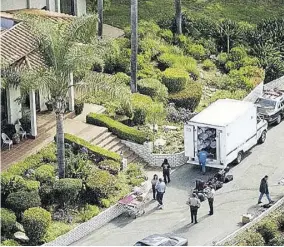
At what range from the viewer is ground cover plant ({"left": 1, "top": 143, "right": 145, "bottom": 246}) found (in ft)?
123

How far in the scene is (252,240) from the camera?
1436 inches

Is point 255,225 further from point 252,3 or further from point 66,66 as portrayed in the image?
point 252,3

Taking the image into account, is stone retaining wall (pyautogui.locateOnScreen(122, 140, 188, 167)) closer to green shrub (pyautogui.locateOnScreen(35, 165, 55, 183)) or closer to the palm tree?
green shrub (pyautogui.locateOnScreen(35, 165, 55, 183))

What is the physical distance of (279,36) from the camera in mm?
57719

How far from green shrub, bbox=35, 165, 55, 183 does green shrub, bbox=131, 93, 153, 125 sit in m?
6.77

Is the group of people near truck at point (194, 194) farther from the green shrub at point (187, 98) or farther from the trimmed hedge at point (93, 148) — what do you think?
the green shrub at point (187, 98)

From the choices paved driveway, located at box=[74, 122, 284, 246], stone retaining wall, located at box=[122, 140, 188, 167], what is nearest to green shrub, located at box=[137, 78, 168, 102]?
stone retaining wall, located at box=[122, 140, 188, 167]

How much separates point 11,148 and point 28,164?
6.72 feet

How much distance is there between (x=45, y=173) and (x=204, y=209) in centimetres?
662

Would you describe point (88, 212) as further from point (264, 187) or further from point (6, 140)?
point (264, 187)

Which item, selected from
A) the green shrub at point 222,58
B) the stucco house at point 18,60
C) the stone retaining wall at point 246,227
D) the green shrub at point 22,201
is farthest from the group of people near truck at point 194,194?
the green shrub at point 222,58

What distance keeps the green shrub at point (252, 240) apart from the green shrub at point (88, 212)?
6371mm

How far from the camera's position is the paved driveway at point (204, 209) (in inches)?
1527

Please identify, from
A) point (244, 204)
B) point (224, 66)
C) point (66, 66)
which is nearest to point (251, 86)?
point (224, 66)
